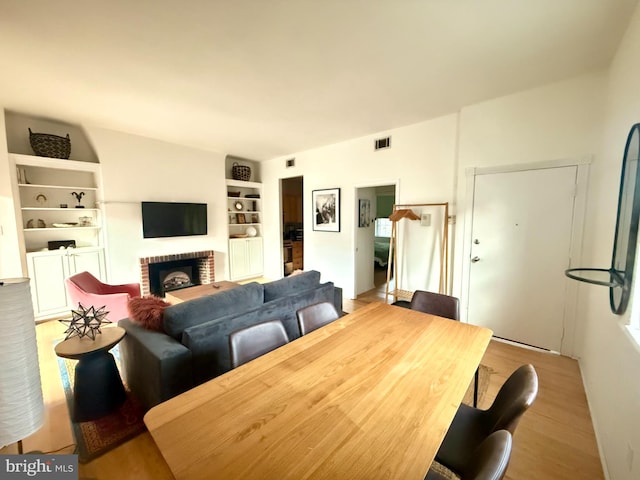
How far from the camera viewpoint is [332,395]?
1.04m

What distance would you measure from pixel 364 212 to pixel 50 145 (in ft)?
15.5

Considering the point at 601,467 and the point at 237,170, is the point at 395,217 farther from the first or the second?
the point at 237,170

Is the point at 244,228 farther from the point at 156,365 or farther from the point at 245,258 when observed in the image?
the point at 156,365

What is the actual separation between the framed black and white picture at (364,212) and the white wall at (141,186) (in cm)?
292

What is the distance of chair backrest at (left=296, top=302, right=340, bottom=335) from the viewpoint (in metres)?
1.78

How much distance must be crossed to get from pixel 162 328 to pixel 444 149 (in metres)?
3.75

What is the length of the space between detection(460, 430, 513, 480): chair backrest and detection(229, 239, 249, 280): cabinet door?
541cm

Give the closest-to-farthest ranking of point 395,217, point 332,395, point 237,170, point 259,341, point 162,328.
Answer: point 332,395 → point 259,341 → point 162,328 → point 395,217 → point 237,170

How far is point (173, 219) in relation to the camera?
15.5 feet

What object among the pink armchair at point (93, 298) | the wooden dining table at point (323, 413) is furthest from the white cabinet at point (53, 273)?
the wooden dining table at point (323, 413)

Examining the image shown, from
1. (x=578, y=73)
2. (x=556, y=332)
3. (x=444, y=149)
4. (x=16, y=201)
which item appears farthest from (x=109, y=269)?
(x=578, y=73)

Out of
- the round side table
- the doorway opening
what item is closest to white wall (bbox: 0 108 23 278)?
the round side table

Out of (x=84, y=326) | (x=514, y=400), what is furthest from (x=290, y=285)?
(x=514, y=400)

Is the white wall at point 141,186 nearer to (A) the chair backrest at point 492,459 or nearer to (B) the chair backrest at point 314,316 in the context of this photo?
(B) the chair backrest at point 314,316
